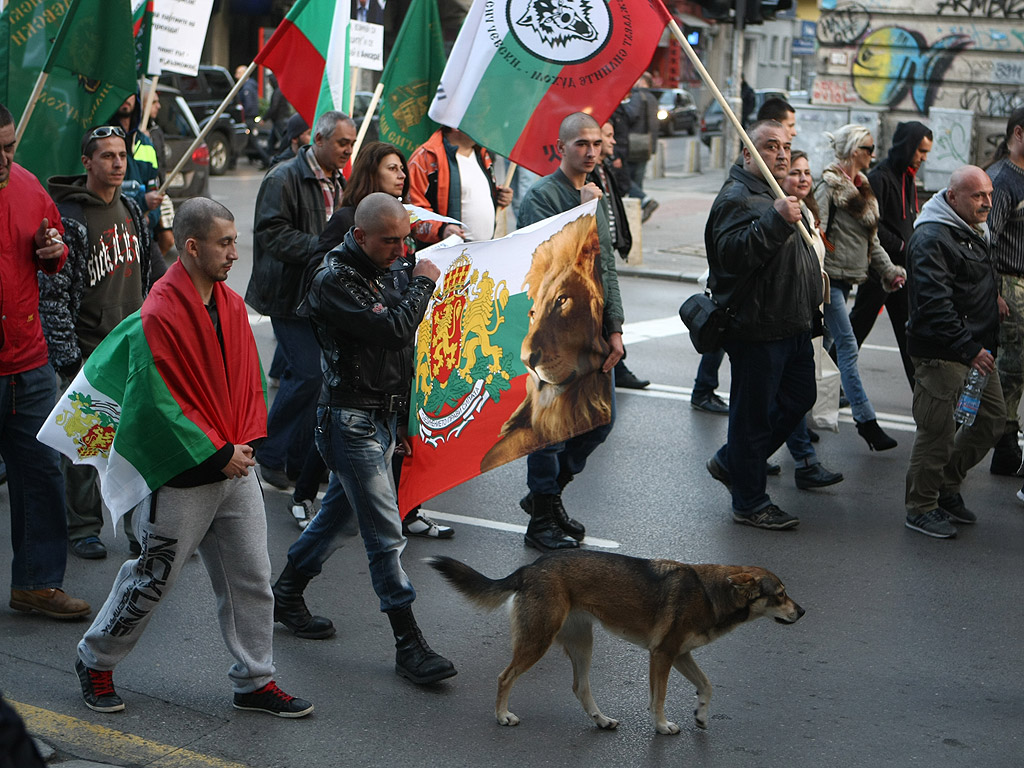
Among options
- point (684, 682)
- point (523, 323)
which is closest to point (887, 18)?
point (523, 323)

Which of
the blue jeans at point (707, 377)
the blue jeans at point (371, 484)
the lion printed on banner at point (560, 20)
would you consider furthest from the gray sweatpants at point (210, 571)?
the blue jeans at point (707, 377)

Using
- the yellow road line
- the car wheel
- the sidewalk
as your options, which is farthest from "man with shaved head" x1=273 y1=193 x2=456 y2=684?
the car wheel

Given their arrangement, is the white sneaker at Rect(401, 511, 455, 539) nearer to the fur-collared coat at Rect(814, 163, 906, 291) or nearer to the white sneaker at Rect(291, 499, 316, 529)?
the white sneaker at Rect(291, 499, 316, 529)

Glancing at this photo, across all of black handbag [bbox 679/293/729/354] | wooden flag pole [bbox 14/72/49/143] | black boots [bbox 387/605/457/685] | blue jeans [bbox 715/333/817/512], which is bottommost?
black boots [bbox 387/605/457/685]

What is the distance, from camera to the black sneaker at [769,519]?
6.86 meters

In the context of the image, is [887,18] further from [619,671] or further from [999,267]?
[619,671]

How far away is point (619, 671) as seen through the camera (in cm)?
503

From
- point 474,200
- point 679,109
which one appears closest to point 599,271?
point 474,200

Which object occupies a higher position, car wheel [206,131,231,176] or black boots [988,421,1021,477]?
car wheel [206,131,231,176]

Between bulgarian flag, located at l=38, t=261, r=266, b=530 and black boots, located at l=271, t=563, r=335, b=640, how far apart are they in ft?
3.31

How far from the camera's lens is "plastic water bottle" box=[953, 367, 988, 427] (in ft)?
22.5

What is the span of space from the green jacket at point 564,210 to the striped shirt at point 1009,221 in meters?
2.34

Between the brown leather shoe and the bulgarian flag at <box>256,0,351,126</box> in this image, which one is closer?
the brown leather shoe

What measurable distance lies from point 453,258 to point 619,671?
1.89 meters
